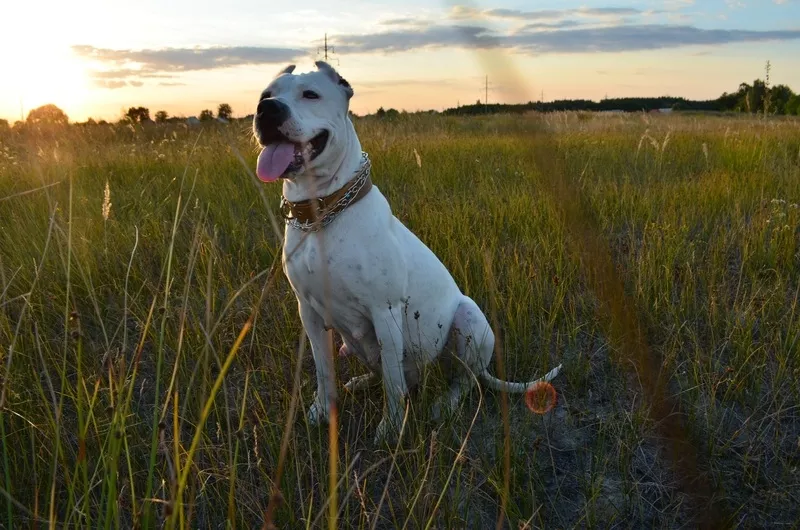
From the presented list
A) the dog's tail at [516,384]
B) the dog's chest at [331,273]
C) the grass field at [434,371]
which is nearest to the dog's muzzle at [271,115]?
the grass field at [434,371]

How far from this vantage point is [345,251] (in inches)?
90.2

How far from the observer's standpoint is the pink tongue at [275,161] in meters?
2.21

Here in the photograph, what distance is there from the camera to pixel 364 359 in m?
2.69

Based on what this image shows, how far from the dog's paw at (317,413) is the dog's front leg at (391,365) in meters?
0.30

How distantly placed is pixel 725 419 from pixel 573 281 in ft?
4.03

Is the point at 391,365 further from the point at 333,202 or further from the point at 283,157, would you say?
the point at 283,157

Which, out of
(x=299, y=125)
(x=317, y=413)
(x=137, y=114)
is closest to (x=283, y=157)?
(x=299, y=125)

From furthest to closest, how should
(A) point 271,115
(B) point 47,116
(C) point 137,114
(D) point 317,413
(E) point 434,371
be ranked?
(C) point 137,114 → (B) point 47,116 → (E) point 434,371 → (D) point 317,413 → (A) point 271,115

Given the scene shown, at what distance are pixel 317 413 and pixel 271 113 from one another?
4.17ft

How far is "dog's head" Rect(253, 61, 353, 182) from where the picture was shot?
86.8 inches

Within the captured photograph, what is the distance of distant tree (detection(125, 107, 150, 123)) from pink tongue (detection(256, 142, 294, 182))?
8698mm

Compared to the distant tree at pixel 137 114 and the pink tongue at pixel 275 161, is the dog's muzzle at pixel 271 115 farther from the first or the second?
the distant tree at pixel 137 114

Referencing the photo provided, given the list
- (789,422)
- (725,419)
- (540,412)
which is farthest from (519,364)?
(789,422)

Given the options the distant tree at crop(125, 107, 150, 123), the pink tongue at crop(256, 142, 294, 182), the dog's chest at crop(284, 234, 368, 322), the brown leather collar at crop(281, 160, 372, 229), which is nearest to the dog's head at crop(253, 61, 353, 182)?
the pink tongue at crop(256, 142, 294, 182)
